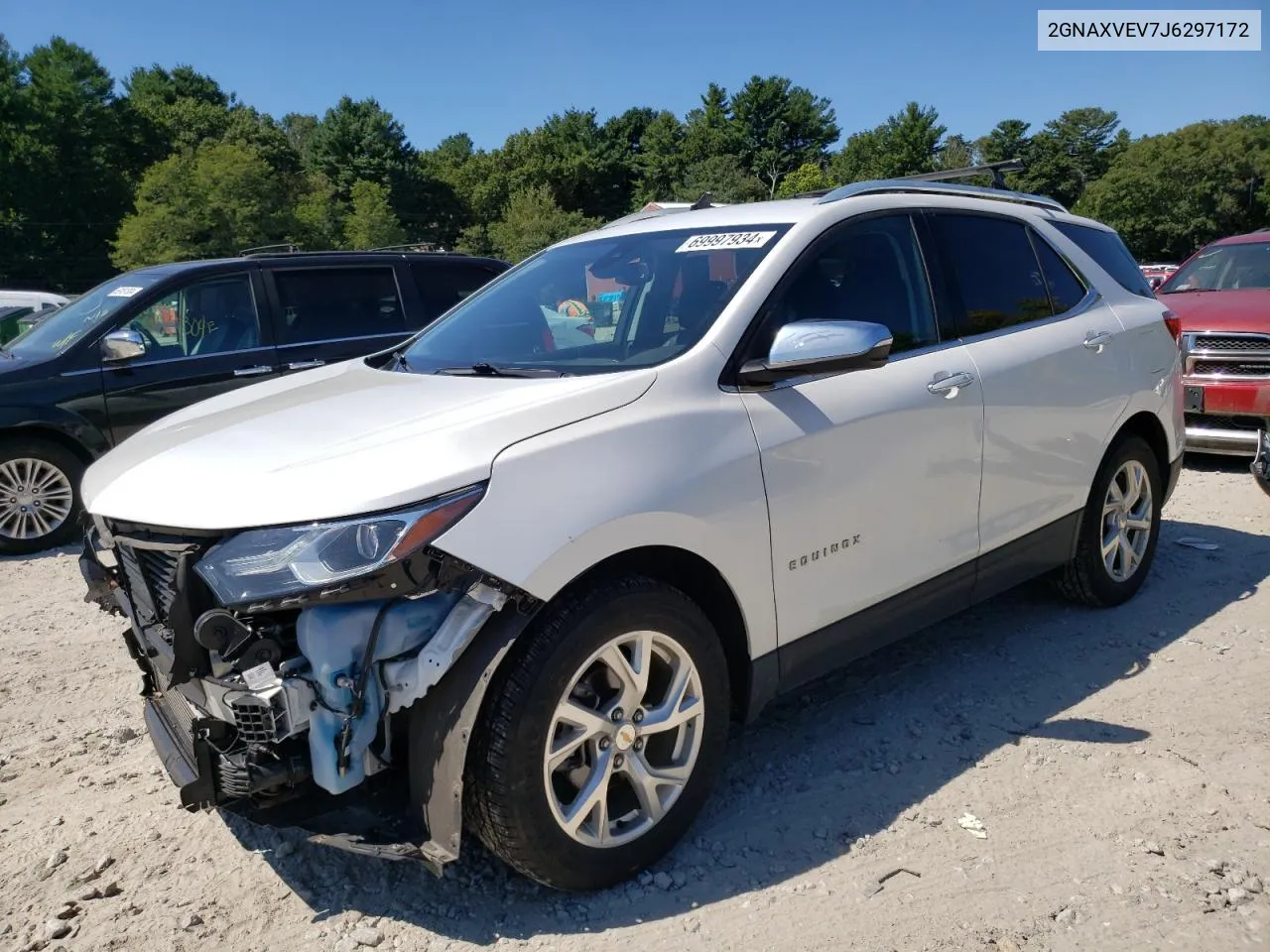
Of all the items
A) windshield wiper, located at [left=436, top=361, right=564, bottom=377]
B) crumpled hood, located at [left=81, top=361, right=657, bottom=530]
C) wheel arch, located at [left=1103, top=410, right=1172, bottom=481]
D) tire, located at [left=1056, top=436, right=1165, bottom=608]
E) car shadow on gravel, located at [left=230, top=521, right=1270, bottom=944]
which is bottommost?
car shadow on gravel, located at [left=230, top=521, right=1270, bottom=944]

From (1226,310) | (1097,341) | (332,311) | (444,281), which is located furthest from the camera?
(444,281)

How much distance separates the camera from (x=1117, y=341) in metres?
4.19

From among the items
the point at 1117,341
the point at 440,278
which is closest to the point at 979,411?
the point at 1117,341

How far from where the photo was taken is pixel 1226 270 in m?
8.59

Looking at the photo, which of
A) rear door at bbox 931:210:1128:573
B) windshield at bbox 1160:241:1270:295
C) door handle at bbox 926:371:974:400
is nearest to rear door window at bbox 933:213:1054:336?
rear door at bbox 931:210:1128:573

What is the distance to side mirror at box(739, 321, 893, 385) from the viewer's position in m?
2.66

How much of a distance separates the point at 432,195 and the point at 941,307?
87.5 m

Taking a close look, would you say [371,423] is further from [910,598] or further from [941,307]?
[941,307]

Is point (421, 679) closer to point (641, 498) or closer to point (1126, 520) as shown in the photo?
point (641, 498)

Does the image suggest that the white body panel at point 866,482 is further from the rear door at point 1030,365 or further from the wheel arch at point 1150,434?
the wheel arch at point 1150,434

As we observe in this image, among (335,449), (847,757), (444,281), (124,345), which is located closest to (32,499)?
(124,345)

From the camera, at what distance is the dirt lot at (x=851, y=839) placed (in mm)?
2416

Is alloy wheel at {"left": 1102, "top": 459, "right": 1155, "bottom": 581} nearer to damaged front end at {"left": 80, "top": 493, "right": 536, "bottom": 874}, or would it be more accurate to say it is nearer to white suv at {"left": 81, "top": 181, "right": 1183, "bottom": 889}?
white suv at {"left": 81, "top": 181, "right": 1183, "bottom": 889}

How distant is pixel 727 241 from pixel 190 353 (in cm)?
506
